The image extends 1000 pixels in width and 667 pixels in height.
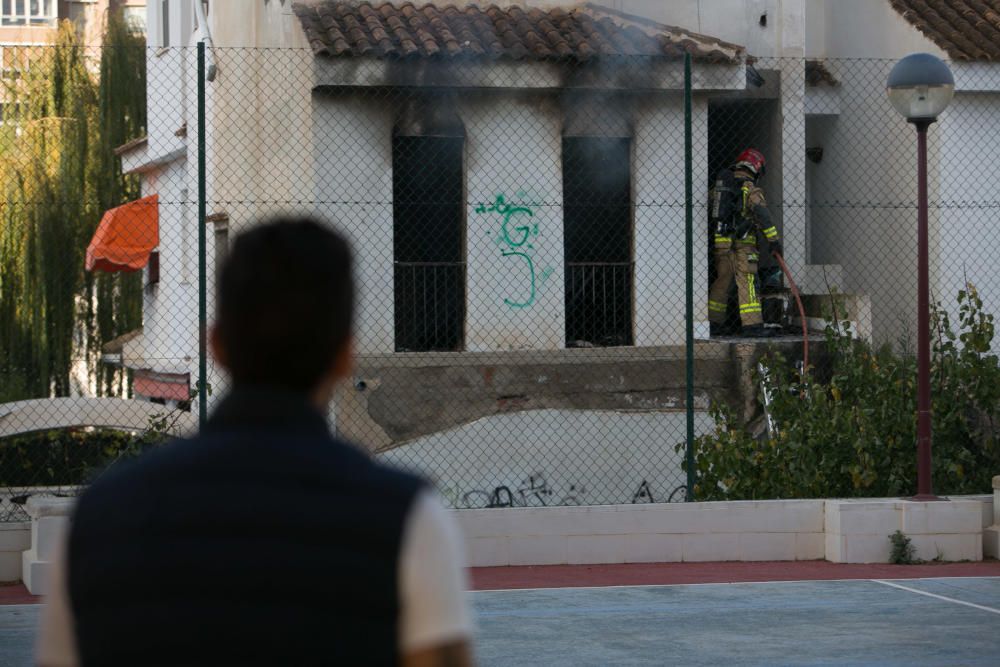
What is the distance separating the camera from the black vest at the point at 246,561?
7.37 ft

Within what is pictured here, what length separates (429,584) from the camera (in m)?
2.27

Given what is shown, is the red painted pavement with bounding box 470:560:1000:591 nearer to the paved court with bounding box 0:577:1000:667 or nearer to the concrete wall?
the paved court with bounding box 0:577:1000:667

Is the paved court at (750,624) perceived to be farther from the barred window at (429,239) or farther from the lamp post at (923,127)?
the barred window at (429,239)

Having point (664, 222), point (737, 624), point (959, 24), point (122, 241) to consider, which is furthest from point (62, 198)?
point (737, 624)

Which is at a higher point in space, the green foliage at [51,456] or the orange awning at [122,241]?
the orange awning at [122,241]

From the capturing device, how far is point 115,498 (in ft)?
7.70

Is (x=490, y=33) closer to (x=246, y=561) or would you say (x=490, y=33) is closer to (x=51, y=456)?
(x=51, y=456)

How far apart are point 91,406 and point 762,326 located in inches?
275

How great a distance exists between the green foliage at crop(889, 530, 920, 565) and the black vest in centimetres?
1033

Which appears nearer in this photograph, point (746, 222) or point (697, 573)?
point (697, 573)

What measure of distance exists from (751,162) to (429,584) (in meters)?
15.5

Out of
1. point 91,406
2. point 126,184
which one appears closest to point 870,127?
point 91,406

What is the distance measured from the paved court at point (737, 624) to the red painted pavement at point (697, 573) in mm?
277

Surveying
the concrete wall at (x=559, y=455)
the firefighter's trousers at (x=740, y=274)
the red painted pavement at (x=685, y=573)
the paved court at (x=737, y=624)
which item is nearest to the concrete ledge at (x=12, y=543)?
the red painted pavement at (x=685, y=573)
